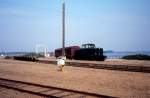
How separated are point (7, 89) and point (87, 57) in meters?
24.4

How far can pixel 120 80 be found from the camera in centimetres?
1725

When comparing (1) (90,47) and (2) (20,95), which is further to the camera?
(1) (90,47)

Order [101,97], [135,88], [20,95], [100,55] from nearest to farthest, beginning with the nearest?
1. [101,97]
2. [20,95]
3. [135,88]
4. [100,55]

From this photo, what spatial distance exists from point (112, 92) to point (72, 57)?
2919cm

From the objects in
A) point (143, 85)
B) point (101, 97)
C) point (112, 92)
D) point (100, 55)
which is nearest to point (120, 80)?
point (143, 85)

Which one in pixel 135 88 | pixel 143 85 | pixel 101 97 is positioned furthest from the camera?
pixel 143 85

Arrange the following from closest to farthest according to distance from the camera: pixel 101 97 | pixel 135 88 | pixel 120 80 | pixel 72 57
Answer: pixel 101 97
pixel 135 88
pixel 120 80
pixel 72 57

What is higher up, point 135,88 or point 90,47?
point 90,47

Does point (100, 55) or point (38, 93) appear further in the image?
point (100, 55)

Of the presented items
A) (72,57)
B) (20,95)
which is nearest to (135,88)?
(20,95)

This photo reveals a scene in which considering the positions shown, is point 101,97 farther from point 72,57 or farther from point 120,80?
point 72,57

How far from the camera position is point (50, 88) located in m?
14.2

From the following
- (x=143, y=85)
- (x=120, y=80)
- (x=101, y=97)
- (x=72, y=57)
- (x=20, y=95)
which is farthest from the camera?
(x=72, y=57)

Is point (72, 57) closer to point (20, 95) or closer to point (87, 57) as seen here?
point (87, 57)
